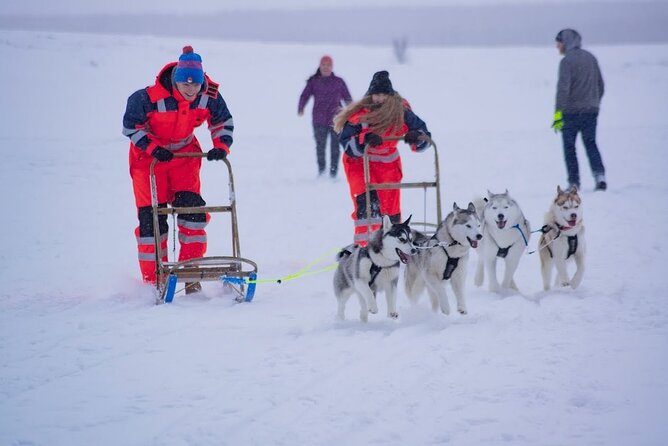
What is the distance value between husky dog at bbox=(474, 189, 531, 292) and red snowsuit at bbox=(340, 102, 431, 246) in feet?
2.11

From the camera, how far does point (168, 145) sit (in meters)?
4.69

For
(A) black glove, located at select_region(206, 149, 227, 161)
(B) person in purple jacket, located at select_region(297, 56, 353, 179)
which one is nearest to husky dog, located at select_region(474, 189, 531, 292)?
(A) black glove, located at select_region(206, 149, 227, 161)

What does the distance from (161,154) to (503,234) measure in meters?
2.19

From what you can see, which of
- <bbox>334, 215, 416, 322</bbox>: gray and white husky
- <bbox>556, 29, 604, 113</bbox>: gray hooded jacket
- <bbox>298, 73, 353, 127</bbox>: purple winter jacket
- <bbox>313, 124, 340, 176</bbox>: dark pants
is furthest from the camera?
<bbox>313, 124, 340, 176</bbox>: dark pants

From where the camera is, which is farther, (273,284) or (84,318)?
(273,284)

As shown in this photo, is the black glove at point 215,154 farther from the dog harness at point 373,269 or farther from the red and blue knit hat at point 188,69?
the dog harness at point 373,269

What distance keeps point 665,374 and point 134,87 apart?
15789 mm

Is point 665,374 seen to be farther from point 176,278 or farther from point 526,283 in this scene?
point 176,278

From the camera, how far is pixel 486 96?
753 inches

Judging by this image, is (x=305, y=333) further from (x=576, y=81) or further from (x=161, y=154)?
(x=576, y=81)

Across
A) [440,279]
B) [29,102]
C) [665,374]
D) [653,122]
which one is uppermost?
[29,102]

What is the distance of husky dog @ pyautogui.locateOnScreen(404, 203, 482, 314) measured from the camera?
159 inches

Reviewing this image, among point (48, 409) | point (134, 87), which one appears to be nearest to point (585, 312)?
point (48, 409)

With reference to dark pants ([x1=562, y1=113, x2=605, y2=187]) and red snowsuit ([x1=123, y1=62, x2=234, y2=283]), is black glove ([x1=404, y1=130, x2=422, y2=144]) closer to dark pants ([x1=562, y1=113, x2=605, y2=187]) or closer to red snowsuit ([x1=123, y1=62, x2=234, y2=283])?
red snowsuit ([x1=123, y1=62, x2=234, y2=283])
